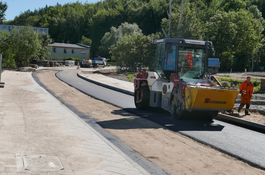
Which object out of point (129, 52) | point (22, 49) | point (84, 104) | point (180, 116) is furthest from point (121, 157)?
point (22, 49)

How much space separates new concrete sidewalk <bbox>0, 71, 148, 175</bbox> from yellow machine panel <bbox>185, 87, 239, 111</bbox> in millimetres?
3523

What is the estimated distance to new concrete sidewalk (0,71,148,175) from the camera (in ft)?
19.2

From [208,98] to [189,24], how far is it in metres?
33.0

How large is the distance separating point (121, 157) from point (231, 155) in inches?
105

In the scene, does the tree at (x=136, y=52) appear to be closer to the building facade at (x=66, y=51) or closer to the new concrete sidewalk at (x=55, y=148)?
the new concrete sidewalk at (x=55, y=148)

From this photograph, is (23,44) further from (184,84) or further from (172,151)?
(172,151)

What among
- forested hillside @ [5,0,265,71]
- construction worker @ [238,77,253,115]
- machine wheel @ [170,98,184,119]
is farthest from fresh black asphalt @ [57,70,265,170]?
forested hillside @ [5,0,265,71]

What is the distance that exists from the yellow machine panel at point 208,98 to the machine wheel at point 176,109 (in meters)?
0.83

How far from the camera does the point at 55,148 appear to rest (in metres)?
7.12

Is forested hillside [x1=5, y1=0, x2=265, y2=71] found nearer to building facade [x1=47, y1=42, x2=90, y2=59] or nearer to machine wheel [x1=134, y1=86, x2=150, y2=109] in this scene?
building facade [x1=47, y1=42, x2=90, y2=59]

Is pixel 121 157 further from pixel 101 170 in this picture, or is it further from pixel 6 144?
pixel 6 144

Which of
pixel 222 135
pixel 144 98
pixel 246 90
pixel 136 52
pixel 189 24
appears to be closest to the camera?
pixel 222 135

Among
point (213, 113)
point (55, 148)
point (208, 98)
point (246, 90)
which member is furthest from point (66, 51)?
point (55, 148)

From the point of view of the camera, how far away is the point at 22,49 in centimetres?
4162
